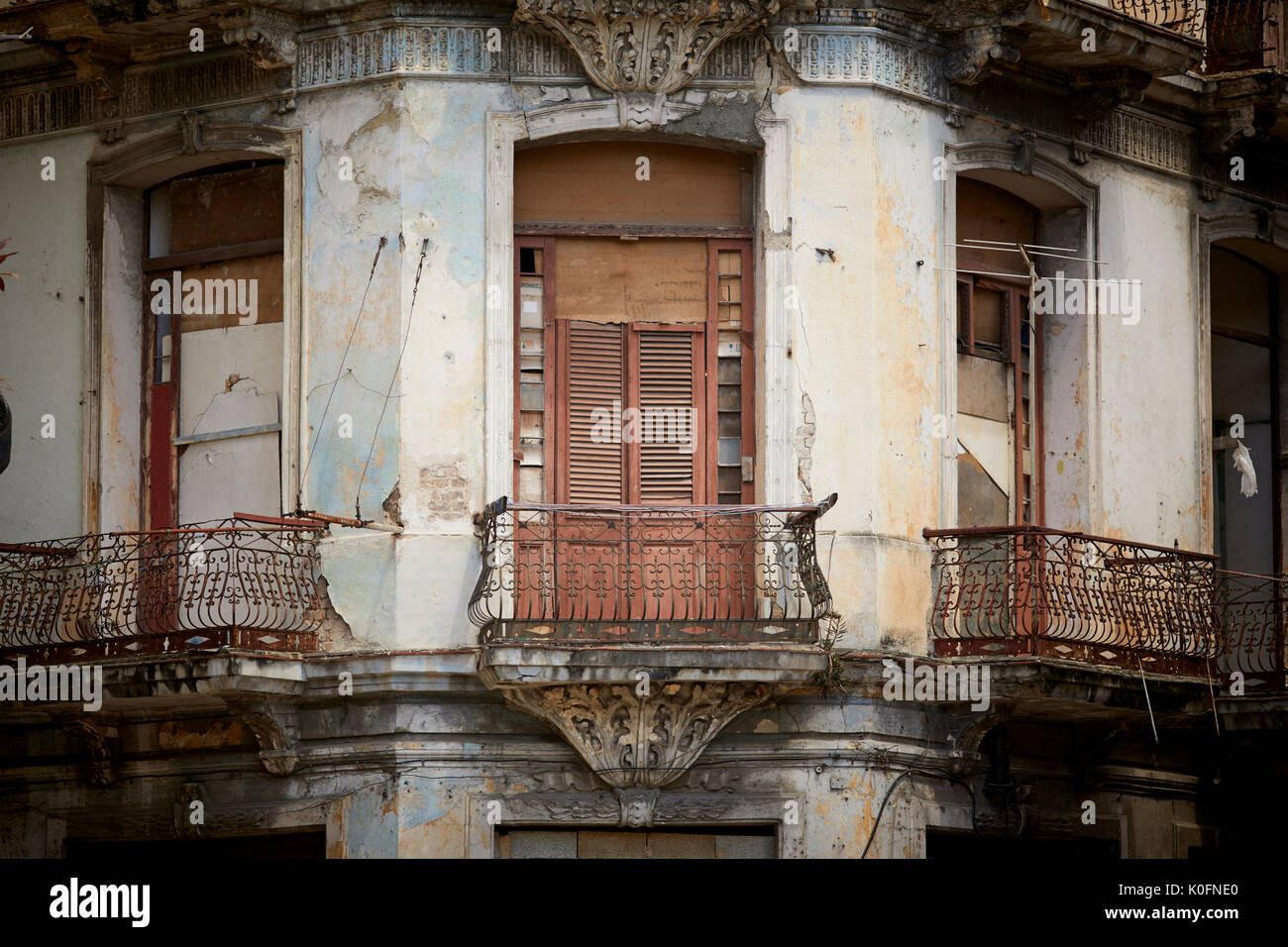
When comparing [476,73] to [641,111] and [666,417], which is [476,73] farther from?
[666,417]

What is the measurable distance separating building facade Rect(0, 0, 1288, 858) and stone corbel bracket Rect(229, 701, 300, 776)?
0.10ft

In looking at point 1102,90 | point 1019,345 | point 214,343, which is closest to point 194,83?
point 214,343

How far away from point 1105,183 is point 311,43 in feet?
19.0

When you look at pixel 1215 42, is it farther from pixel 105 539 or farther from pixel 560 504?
pixel 105 539

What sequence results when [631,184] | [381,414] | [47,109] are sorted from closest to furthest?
[381,414], [631,184], [47,109]

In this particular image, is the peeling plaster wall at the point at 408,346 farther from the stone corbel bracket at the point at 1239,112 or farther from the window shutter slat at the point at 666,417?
the stone corbel bracket at the point at 1239,112

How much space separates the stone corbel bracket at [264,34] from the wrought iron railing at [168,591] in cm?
314

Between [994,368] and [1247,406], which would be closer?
[994,368]

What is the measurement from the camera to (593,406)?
57.7ft

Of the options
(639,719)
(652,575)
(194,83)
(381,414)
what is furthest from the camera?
(194,83)

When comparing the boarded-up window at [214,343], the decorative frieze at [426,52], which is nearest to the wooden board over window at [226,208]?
the boarded-up window at [214,343]

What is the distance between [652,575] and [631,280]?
6.88 feet

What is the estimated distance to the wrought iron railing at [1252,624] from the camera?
1891cm

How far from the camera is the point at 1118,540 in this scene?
17656 millimetres
